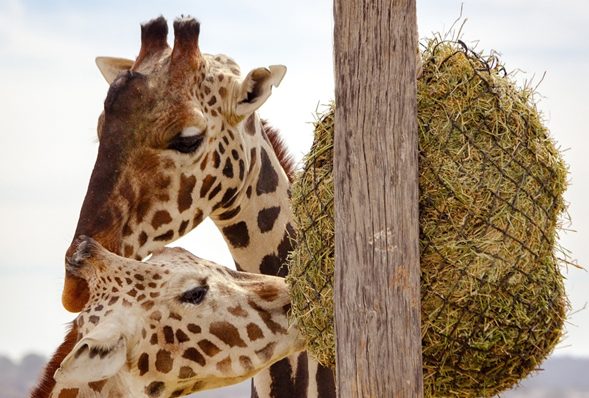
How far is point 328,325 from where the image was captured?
245 inches

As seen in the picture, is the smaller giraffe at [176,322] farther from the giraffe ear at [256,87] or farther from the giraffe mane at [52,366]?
the giraffe ear at [256,87]

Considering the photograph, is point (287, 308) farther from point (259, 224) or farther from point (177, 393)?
point (259, 224)

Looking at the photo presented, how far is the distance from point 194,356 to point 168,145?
1222 mm

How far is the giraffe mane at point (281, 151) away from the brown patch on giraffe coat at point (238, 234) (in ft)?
1.76

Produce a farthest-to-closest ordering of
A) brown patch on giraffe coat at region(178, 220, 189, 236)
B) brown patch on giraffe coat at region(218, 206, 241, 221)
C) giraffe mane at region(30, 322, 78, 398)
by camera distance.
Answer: brown patch on giraffe coat at region(218, 206, 241, 221), brown patch on giraffe coat at region(178, 220, 189, 236), giraffe mane at region(30, 322, 78, 398)

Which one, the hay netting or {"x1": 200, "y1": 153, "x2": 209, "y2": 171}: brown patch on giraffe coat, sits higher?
{"x1": 200, "y1": 153, "x2": 209, "y2": 171}: brown patch on giraffe coat

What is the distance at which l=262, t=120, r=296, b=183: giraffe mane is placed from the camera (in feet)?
27.2

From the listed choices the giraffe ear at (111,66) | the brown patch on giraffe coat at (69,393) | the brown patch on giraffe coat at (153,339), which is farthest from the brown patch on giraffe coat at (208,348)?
the giraffe ear at (111,66)

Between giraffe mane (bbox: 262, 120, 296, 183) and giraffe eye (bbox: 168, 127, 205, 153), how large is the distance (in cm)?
80

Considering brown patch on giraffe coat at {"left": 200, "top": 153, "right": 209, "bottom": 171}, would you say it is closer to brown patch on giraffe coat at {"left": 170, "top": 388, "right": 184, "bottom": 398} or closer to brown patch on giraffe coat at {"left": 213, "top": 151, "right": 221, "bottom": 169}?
brown patch on giraffe coat at {"left": 213, "top": 151, "right": 221, "bottom": 169}

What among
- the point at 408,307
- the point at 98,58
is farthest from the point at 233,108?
the point at 408,307

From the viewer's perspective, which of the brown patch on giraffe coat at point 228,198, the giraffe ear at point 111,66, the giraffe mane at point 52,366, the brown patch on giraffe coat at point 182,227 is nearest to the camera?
the giraffe mane at point 52,366

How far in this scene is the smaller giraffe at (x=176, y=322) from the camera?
22.4 ft

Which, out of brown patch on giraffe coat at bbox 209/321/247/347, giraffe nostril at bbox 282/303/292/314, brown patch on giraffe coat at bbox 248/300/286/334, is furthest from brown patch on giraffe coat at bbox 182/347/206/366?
giraffe nostril at bbox 282/303/292/314
